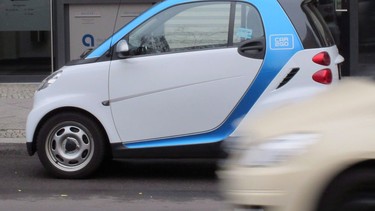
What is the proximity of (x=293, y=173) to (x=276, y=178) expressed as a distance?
97 mm

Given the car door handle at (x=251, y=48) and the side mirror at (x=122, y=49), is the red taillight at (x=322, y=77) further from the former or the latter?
the side mirror at (x=122, y=49)

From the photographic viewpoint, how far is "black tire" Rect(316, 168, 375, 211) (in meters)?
3.30

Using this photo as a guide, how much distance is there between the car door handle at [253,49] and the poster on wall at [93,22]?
748 cm

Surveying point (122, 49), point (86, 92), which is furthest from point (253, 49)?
point (86, 92)

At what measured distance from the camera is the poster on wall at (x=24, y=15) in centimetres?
1416

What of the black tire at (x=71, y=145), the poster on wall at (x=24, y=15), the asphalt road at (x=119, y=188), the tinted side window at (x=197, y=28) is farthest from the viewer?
the poster on wall at (x=24, y=15)

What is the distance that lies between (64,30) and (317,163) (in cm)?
1134

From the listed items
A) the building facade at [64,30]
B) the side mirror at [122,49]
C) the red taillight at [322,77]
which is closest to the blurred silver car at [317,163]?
the red taillight at [322,77]

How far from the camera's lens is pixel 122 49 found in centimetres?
662

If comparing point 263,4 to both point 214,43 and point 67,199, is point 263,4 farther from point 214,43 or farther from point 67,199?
point 67,199

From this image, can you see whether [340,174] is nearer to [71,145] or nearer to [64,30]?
[71,145]

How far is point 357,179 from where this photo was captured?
130 inches

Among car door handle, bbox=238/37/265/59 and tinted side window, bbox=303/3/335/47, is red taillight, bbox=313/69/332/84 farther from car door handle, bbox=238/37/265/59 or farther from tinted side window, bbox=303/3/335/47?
car door handle, bbox=238/37/265/59

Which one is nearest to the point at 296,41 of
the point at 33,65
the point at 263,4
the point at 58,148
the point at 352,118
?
the point at 263,4
